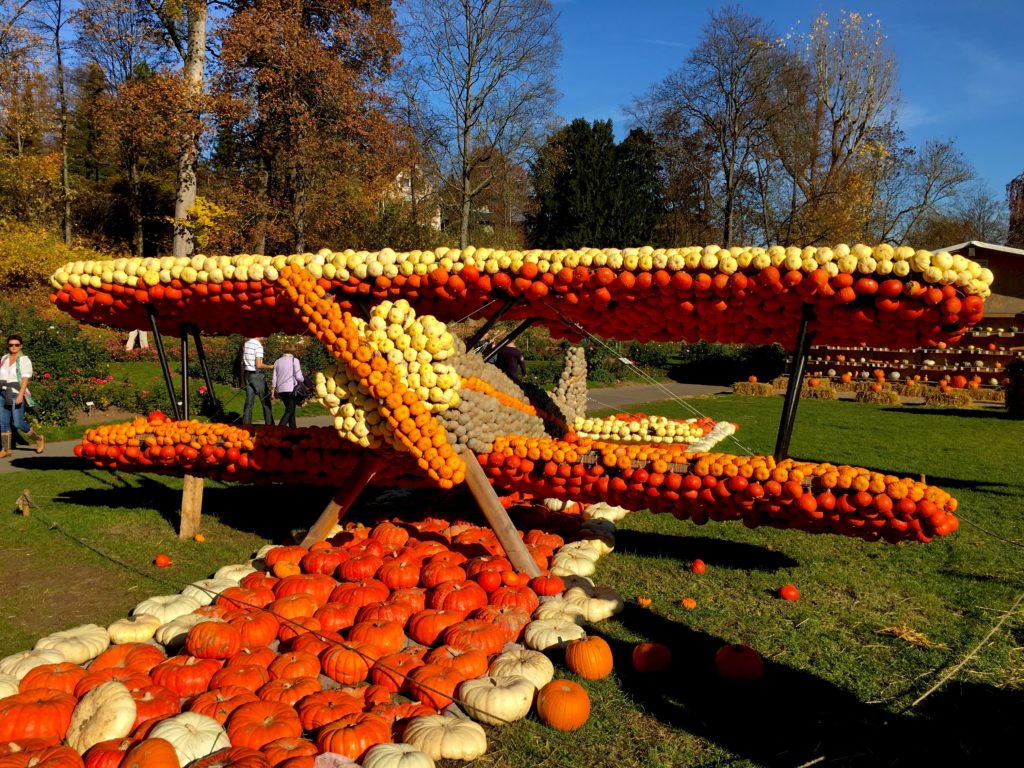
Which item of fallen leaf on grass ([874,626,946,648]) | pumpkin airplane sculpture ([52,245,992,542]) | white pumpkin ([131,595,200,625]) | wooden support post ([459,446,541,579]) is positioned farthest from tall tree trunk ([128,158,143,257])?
fallen leaf on grass ([874,626,946,648])

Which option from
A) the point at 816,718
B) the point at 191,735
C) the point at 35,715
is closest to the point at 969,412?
the point at 816,718

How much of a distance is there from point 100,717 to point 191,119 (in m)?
22.2

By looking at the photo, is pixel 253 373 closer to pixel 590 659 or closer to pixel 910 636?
pixel 590 659

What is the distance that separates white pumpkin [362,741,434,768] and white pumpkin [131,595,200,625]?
7.81 feet

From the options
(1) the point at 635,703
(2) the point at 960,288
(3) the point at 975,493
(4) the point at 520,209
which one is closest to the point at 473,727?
(1) the point at 635,703

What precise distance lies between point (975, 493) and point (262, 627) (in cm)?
869

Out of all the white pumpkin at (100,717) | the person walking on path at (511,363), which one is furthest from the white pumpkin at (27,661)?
the person walking on path at (511,363)

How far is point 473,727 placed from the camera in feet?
12.0

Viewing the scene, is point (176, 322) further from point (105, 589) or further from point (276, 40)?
point (276, 40)

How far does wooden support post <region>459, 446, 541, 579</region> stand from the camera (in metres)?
5.57

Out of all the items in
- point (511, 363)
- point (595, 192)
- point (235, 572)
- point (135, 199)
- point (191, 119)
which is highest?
point (595, 192)

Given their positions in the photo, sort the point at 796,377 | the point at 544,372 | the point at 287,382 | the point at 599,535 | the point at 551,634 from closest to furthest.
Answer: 1. the point at 551,634
2. the point at 796,377
3. the point at 599,535
4. the point at 287,382
5. the point at 544,372

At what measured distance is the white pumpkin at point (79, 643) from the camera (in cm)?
444

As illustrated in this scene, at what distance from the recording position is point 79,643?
4.53 m
